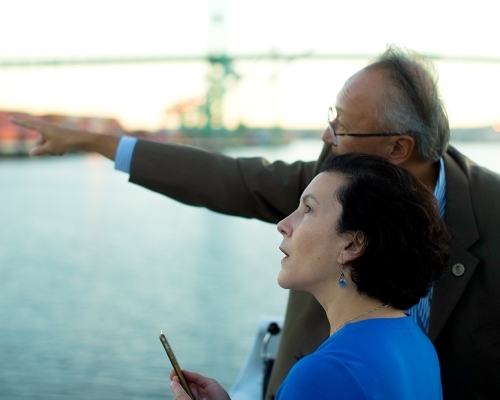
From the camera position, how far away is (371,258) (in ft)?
3.16

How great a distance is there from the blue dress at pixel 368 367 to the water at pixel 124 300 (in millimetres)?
1901

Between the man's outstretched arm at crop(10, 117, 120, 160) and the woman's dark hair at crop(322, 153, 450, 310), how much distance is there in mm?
877

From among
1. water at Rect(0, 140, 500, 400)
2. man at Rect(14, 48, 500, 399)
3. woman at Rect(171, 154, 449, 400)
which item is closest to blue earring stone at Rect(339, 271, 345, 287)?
woman at Rect(171, 154, 449, 400)

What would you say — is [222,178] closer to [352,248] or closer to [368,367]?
[352,248]

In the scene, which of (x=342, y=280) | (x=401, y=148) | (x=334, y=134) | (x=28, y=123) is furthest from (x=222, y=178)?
(x=342, y=280)

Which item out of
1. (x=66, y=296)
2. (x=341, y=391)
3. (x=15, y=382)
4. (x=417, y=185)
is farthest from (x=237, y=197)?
(x=66, y=296)

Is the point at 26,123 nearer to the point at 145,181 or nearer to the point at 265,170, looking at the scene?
the point at 145,181

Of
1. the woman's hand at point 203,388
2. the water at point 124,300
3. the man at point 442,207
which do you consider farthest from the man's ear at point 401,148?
the water at point 124,300

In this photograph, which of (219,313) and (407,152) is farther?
(219,313)

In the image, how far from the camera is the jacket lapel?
1.37 metres

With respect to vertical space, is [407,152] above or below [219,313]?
above

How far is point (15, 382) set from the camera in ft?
8.99

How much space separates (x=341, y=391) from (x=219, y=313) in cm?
313

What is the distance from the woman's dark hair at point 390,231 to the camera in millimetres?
965
